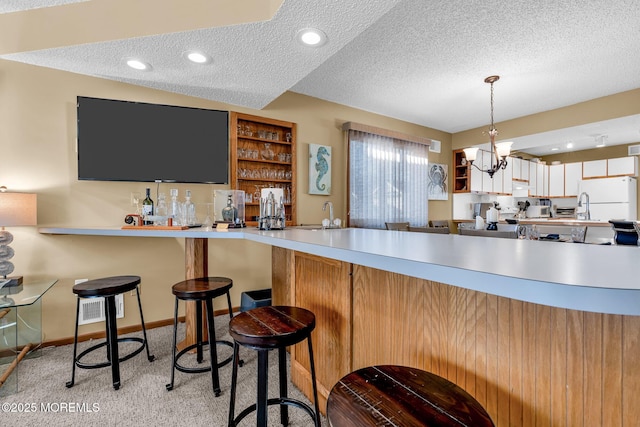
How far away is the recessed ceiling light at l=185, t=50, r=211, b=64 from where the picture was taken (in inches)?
84.1

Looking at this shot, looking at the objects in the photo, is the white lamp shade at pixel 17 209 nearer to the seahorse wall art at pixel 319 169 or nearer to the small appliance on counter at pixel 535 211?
the seahorse wall art at pixel 319 169

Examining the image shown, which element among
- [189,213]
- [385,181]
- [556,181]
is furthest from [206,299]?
[556,181]

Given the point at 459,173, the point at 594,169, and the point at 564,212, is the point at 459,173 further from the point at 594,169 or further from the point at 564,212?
the point at 564,212

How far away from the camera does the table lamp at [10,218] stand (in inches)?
81.0

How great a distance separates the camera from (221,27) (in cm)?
184

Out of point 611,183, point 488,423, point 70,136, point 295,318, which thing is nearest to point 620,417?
point 488,423

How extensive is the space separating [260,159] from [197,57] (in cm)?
136

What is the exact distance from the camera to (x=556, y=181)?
22.8 feet

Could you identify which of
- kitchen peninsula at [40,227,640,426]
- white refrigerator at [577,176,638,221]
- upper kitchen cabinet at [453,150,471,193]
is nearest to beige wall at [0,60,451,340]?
kitchen peninsula at [40,227,640,426]

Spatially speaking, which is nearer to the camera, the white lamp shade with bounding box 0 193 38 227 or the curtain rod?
the white lamp shade with bounding box 0 193 38 227

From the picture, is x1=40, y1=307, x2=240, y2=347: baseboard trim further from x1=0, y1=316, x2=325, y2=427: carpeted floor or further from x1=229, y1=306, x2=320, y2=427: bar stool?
x1=229, y1=306, x2=320, y2=427: bar stool

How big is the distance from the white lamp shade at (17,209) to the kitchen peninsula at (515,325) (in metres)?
2.18

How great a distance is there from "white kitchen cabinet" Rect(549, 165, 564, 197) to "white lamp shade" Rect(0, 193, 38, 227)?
9.34m

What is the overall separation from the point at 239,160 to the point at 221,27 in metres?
1.59
